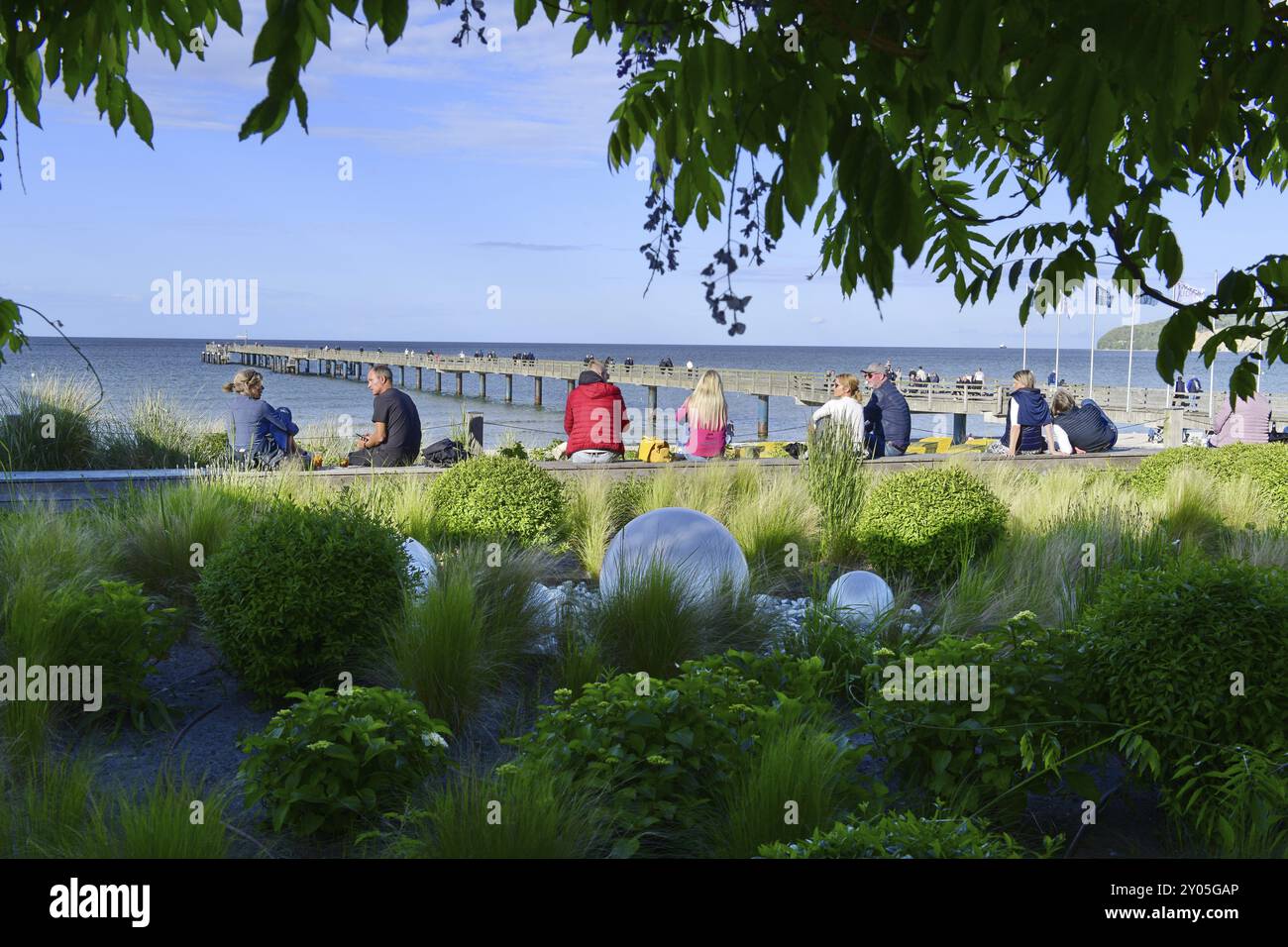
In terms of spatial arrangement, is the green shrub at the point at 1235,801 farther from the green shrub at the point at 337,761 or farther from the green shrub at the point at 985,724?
the green shrub at the point at 337,761

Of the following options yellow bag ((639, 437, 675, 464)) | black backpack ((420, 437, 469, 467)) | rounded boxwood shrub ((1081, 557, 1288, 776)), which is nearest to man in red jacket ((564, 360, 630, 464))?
black backpack ((420, 437, 469, 467))

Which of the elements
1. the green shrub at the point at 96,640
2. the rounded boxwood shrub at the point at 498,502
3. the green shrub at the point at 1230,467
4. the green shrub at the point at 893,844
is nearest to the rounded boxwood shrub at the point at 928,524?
the rounded boxwood shrub at the point at 498,502

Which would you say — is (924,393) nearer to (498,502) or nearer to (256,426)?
(256,426)

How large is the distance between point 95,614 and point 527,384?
3698 inches

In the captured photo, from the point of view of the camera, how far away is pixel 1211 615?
3881mm

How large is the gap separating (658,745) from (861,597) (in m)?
2.52

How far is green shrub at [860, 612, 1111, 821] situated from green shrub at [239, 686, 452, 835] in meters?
1.66

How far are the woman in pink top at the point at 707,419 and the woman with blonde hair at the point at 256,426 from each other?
414 cm

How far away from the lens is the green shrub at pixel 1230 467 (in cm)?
949

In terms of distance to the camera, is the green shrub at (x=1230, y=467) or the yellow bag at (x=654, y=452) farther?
the yellow bag at (x=654, y=452)

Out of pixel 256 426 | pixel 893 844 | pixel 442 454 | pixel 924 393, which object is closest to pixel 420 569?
pixel 893 844

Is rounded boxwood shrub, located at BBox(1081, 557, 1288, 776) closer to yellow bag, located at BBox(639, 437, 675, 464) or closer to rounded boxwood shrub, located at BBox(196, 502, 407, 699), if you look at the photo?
rounded boxwood shrub, located at BBox(196, 502, 407, 699)
